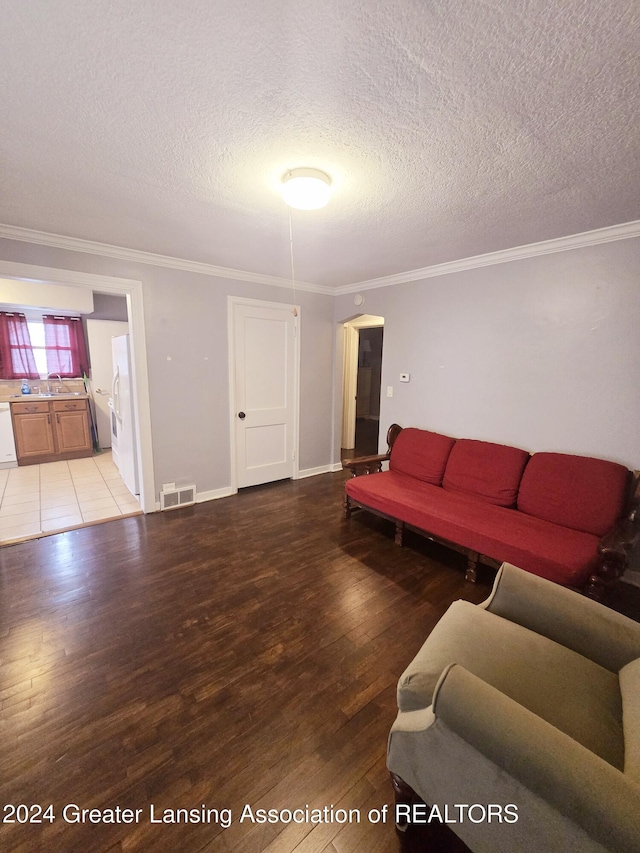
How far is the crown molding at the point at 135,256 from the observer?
8.43ft

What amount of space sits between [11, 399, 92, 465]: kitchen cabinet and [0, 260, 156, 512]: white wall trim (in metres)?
2.65

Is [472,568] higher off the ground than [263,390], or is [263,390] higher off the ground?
[263,390]

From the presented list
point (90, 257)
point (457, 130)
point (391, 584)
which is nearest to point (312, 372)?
point (90, 257)

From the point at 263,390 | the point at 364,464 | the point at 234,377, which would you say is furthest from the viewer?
the point at 263,390

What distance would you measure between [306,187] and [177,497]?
9.87 feet

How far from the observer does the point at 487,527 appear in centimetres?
237

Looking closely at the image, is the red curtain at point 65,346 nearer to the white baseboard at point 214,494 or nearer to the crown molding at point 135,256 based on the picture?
the crown molding at point 135,256

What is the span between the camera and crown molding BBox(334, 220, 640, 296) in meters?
2.30

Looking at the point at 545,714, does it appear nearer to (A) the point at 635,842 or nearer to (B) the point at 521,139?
(A) the point at 635,842

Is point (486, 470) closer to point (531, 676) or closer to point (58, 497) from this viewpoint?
point (531, 676)

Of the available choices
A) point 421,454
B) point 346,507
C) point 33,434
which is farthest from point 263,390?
point 33,434

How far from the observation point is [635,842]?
2.18 feet

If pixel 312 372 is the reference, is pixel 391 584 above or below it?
below

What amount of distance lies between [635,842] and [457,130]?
2135mm
